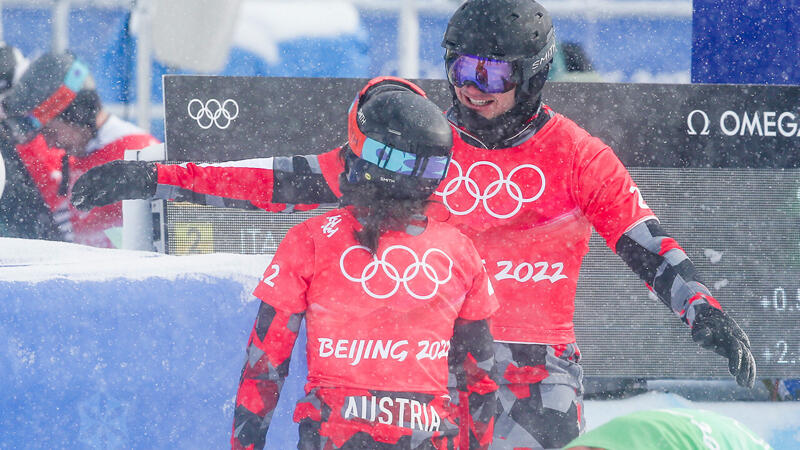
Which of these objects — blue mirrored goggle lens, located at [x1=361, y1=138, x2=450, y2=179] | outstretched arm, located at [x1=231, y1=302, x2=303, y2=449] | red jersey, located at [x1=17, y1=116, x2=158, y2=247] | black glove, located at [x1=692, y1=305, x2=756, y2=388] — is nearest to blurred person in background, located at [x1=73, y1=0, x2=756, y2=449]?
black glove, located at [x1=692, y1=305, x2=756, y2=388]

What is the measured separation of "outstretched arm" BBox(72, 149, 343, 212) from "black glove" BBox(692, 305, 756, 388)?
1125 mm

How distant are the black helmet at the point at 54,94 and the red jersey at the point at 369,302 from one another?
3.84 meters

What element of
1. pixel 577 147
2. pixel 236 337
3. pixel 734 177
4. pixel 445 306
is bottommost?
pixel 236 337

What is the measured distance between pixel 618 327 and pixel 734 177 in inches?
30.1

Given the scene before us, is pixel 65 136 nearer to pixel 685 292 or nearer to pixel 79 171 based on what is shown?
pixel 79 171

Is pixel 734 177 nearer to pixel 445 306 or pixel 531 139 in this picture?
pixel 531 139

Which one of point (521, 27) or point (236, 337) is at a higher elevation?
point (521, 27)

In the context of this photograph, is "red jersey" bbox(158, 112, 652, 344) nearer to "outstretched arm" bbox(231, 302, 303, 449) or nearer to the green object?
"outstretched arm" bbox(231, 302, 303, 449)

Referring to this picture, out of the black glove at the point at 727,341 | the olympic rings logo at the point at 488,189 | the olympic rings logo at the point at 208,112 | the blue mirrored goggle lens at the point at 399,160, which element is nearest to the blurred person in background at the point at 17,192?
the olympic rings logo at the point at 208,112

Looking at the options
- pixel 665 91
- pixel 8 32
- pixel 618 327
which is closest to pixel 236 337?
pixel 618 327

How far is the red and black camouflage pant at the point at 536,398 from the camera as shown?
2.69 meters

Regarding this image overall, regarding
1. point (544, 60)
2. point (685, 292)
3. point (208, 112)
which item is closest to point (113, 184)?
point (208, 112)

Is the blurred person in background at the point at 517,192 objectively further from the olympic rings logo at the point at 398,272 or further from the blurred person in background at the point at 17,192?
the blurred person in background at the point at 17,192

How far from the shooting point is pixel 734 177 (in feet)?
12.6
